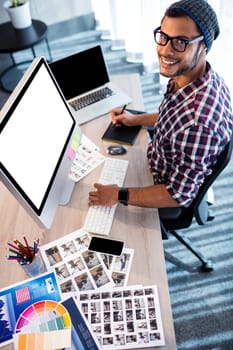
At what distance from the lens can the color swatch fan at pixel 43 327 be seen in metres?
0.88

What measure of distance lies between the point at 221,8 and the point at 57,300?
195 centimetres

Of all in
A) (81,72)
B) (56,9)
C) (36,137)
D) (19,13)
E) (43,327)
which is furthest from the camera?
(56,9)

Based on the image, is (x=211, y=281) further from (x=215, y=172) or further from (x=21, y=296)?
(x=21, y=296)

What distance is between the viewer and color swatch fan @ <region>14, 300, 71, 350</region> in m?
0.88

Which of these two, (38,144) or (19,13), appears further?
(19,13)

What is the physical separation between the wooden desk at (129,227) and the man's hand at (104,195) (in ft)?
0.13

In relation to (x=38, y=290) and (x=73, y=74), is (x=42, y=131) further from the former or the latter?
(x=73, y=74)

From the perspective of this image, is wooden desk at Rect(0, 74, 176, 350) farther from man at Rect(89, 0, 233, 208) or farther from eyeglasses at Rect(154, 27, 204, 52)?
eyeglasses at Rect(154, 27, 204, 52)

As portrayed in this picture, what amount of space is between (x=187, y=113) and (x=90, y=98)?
0.73 metres

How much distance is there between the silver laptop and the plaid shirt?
19.8 inches

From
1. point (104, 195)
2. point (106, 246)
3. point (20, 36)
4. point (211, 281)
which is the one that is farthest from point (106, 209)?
point (20, 36)

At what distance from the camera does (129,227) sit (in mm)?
1116

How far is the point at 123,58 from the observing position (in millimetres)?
3209

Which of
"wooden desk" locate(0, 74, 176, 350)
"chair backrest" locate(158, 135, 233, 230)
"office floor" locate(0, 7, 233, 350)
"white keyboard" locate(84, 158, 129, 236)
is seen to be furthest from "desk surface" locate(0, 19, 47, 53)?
"chair backrest" locate(158, 135, 233, 230)
